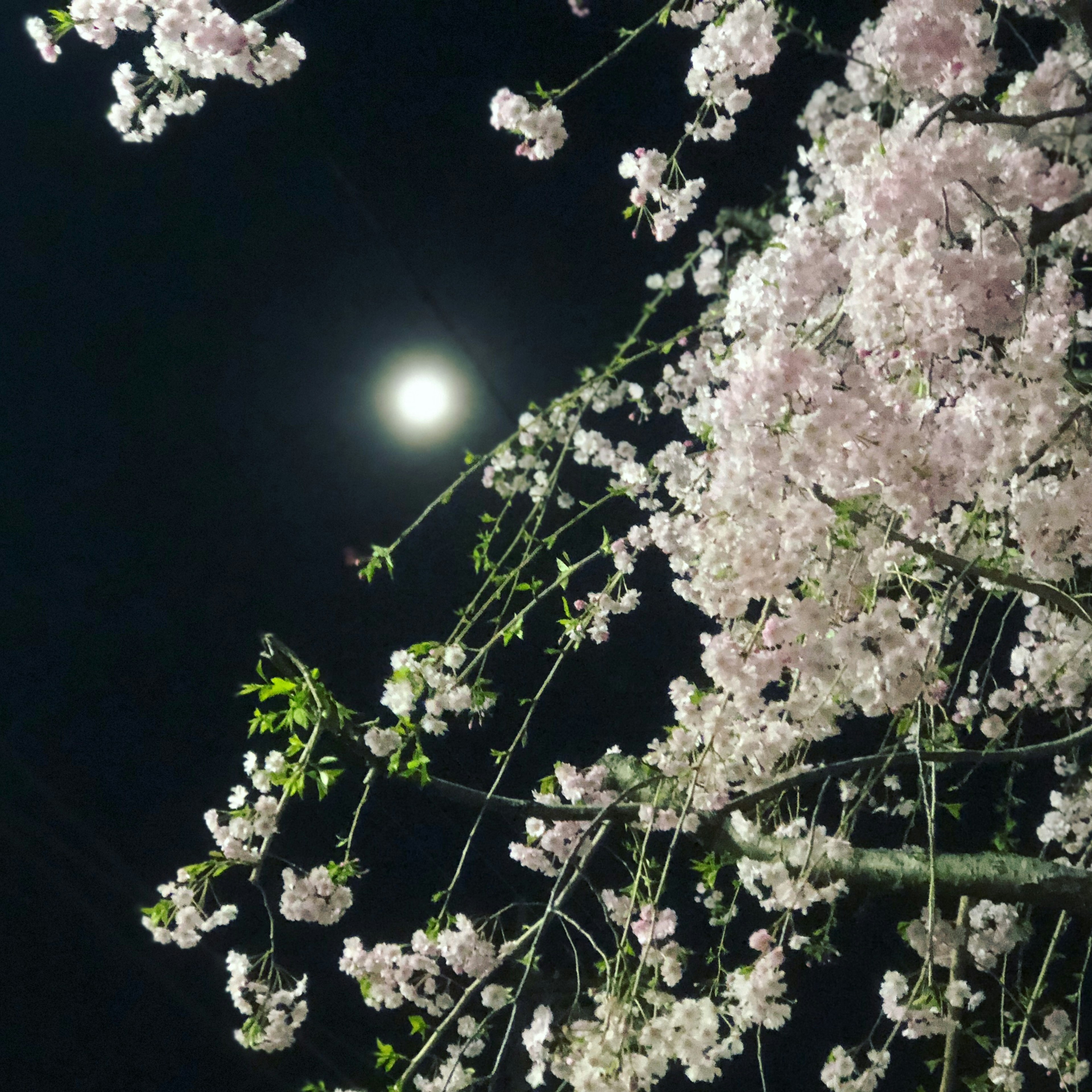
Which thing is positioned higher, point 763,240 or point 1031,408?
point 763,240

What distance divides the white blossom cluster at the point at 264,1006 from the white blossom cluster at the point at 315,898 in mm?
170

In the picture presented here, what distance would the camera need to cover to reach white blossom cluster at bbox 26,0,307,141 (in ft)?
Answer: 6.33

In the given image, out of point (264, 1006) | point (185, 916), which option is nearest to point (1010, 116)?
point (264, 1006)

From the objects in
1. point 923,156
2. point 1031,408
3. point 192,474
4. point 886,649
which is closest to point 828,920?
point 886,649

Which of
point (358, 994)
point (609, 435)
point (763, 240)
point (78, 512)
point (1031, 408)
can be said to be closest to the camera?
point (1031, 408)

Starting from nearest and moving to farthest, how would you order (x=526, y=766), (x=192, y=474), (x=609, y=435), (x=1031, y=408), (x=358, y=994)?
(x=1031, y=408) → (x=609, y=435) → (x=192, y=474) → (x=358, y=994) → (x=526, y=766)

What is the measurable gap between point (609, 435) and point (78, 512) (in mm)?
3118

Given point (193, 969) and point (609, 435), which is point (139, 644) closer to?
point (193, 969)

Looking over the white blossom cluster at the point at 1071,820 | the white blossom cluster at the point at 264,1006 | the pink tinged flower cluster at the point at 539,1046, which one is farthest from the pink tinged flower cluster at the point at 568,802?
the white blossom cluster at the point at 1071,820

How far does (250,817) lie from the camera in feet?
6.94

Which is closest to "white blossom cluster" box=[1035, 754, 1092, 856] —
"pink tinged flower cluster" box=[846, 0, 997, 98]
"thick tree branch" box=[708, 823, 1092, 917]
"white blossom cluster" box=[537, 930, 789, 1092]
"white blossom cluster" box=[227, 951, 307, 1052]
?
"thick tree branch" box=[708, 823, 1092, 917]

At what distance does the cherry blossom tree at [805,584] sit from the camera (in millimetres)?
1593

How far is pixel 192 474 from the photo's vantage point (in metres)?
4.81

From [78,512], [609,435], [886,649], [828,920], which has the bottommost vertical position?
[828,920]
